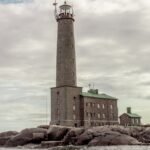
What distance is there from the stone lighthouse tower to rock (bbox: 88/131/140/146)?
2790cm

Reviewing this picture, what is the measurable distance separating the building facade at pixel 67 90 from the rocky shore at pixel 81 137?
16884mm

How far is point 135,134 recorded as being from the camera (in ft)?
192

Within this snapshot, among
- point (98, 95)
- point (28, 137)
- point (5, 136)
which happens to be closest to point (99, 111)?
point (98, 95)

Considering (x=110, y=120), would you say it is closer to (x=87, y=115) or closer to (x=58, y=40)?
(x=87, y=115)

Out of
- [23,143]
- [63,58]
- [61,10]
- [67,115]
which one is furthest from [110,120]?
[23,143]

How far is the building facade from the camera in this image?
78875 millimetres

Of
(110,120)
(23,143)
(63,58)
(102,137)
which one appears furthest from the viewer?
(110,120)

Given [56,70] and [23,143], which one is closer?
[23,143]

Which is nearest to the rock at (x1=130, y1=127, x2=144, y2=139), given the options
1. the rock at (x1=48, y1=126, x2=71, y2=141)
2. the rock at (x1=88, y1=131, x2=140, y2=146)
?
the rock at (x1=88, y1=131, x2=140, y2=146)

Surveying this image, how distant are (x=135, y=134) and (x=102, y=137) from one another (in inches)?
359

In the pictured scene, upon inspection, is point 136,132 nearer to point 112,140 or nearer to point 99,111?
point 112,140

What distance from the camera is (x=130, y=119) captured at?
94938mm

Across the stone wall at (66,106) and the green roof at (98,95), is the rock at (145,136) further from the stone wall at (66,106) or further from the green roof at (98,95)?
the green roof at (98,95)

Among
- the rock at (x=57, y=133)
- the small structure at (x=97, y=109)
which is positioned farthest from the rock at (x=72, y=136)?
the small structure at (x=97, y=109)
